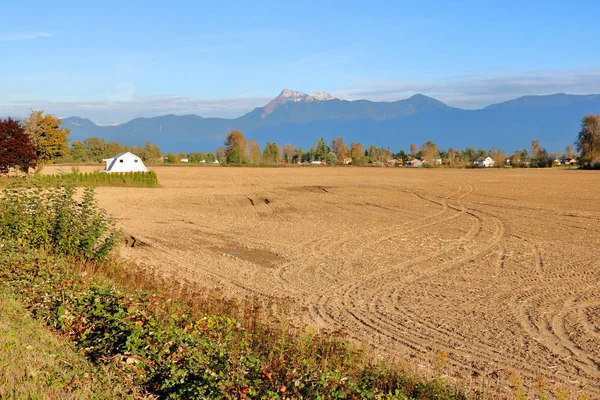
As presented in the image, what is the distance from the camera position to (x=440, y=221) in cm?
2447

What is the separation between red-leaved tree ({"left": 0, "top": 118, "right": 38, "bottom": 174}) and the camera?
1551 inches

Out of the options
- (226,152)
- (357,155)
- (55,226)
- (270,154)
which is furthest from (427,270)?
(357,155)

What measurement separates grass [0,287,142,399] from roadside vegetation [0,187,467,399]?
1.3 inches

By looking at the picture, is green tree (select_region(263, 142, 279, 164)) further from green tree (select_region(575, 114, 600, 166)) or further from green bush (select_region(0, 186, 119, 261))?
green bush (select_region(0, 186, 119, 261))

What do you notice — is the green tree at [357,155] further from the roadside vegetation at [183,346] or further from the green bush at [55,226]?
the roadside vegetation at [183,346]

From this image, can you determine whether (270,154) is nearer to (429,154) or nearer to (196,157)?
(196,157)

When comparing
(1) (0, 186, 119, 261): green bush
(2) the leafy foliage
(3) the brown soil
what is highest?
(1) (0, 186, 119, 261): green bush

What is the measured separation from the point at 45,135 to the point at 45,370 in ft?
168

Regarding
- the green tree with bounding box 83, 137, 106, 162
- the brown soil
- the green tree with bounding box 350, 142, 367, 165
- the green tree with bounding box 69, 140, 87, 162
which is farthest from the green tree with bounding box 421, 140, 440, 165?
the brown soil

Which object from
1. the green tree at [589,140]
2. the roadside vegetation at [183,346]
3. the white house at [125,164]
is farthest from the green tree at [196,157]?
the roadside vegetation at [183,346]

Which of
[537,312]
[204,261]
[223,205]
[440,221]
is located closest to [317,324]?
[537,312]

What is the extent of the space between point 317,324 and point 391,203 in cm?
2185

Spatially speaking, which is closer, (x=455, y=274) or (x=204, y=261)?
(x=455, y=274)

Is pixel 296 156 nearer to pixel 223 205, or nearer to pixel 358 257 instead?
pixel 223 205
